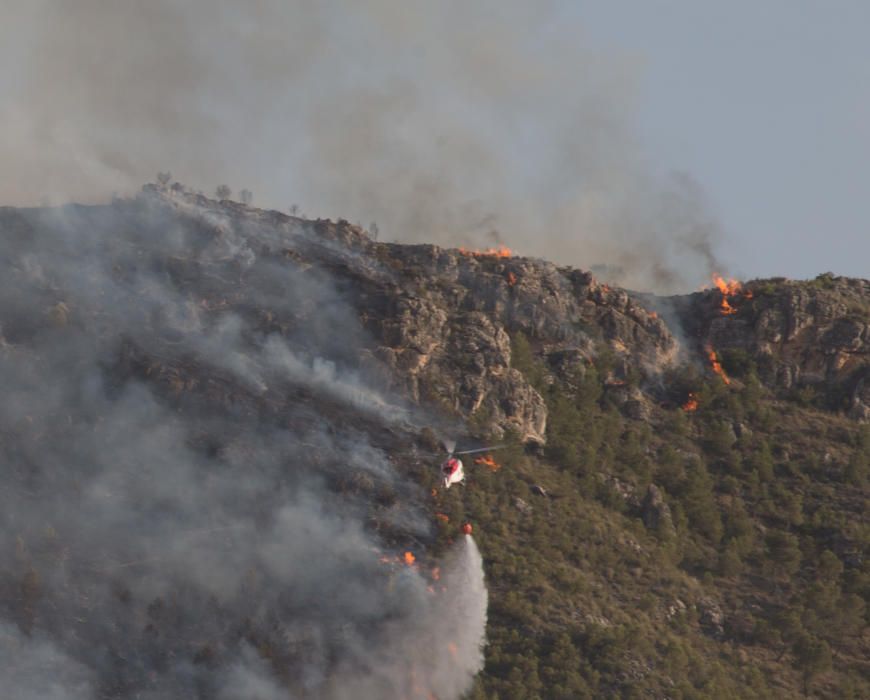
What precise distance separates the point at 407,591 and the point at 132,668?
27237 millimetres

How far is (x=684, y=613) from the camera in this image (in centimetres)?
15562

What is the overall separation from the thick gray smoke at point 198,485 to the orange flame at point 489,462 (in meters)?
8.30

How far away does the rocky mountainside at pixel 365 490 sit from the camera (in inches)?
5448

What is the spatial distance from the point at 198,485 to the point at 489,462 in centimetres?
3178

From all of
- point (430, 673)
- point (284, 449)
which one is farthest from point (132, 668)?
point (284, 449)

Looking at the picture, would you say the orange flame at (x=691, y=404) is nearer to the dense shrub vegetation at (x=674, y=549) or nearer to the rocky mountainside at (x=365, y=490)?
the rocky mountainside at (x=365, y=490)

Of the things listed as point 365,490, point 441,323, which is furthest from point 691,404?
point 365,490

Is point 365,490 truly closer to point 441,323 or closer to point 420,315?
point 420,315

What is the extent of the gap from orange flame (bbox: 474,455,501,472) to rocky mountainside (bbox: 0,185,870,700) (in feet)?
4.17

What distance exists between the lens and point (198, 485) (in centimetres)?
15562

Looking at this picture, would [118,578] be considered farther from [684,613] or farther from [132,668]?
[684,613]

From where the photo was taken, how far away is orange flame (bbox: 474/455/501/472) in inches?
6580

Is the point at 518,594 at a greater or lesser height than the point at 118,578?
greater

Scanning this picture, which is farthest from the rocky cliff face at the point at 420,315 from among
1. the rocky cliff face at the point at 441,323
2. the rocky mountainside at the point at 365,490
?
the rocky mountainside at the point at 365,490
